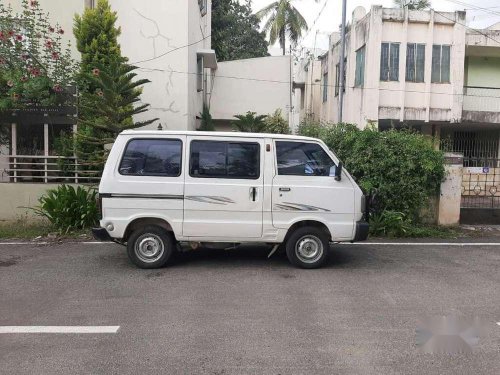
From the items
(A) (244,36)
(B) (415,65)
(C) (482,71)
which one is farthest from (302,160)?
(A) (244,36)

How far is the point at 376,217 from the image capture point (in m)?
9.98

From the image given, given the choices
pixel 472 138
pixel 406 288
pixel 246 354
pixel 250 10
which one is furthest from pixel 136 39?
pixel 250 10

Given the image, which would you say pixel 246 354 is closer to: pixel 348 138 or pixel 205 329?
pixel 205 329

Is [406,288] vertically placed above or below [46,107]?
below

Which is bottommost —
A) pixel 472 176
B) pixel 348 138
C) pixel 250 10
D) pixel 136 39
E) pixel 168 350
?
pixel 168 350

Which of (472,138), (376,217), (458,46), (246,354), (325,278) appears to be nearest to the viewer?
(246,354)

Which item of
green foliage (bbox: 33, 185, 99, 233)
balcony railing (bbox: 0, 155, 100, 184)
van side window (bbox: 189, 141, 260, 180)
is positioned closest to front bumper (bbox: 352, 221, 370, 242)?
van side window (bbox: 189, 141, 260, 180)

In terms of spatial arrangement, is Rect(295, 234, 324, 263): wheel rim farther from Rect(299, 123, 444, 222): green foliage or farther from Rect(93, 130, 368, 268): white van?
Rect(299, 123, 444, 222): green foliage

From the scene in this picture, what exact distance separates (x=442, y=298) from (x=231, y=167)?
3230 mm

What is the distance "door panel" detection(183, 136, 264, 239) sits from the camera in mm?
6816

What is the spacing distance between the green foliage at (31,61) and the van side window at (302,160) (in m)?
7.14

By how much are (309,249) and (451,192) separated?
16.5ft

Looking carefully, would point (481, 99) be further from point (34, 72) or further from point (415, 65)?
point (34, 72)

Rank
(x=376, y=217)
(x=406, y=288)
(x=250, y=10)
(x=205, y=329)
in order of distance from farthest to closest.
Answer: (x=250, y=10) → (x=376, y=217) → (x=406, y=288) → (x=205, y=329)
